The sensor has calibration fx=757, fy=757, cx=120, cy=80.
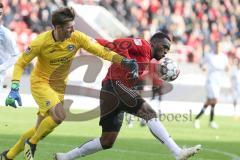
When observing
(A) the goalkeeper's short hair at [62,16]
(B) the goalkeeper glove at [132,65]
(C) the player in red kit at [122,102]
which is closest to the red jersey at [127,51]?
(C) the player in red kit at [122,102]

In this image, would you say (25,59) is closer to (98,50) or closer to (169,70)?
(98,50)

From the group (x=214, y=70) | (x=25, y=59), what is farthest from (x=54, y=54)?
(x=214, y=70)

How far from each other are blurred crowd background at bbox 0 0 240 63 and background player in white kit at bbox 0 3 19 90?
53.9ft

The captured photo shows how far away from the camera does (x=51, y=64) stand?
1040 centimetres

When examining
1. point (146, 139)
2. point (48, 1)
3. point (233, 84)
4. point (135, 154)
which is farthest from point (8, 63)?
point (48, 1)

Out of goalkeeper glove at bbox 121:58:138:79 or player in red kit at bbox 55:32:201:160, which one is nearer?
goalkeeper glove at bbox 121:58:138:79

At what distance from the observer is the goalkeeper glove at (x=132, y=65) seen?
9828 mm

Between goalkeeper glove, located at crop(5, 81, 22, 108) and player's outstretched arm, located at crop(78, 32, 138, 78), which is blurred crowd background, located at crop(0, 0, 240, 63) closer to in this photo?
player's outstretched arm, located at crop(78, 32, 138, 78)

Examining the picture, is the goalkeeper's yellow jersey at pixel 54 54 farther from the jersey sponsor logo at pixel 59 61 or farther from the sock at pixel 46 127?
the sock at pixel 46 127

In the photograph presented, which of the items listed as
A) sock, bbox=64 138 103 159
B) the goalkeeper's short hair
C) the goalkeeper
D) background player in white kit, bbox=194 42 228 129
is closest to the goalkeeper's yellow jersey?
the goalkeeper

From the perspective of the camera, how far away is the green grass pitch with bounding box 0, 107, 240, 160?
1318 centimetres

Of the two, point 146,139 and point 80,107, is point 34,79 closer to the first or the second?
point 146,139

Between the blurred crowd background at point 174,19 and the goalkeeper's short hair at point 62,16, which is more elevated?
the blurred crowd background at point 174,19

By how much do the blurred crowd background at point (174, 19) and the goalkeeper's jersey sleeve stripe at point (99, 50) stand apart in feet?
62.0
